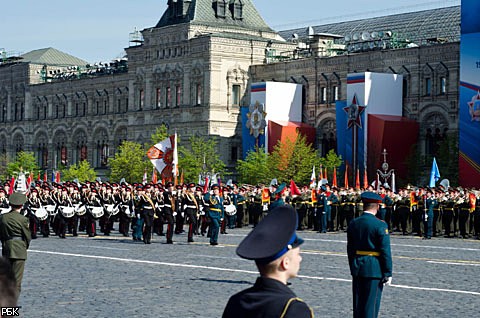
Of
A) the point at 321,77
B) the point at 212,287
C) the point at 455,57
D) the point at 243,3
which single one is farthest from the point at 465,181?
the point at 212,287

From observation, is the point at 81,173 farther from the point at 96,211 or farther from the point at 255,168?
the point at 96,211

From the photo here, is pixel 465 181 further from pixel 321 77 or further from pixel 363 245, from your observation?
pixel 363 245

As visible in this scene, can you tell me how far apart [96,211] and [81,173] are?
1886 inches

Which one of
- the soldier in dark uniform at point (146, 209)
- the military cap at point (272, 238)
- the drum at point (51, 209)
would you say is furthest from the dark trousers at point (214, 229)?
the military cap at point (272, 238)

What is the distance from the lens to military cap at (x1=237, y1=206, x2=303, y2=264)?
16.3 ft

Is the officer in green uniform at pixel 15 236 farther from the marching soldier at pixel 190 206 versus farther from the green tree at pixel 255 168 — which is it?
the green tree at pixel 255 168

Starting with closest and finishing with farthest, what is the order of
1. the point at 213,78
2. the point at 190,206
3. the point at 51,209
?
the point at 190,206 < the point at 51,209 < the point at 213,78

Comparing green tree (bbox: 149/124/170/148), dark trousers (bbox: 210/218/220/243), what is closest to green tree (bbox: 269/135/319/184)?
green tree (bbox: 149/124/170/148)

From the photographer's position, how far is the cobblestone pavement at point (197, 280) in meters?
14.5

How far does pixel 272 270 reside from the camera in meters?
5.03

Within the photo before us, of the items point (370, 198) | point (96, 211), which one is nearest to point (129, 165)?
point (96, 211)

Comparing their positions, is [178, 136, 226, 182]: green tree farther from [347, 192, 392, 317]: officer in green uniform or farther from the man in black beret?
the man in black beret

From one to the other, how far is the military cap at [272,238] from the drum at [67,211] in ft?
94.3

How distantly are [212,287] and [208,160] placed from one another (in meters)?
53.9
